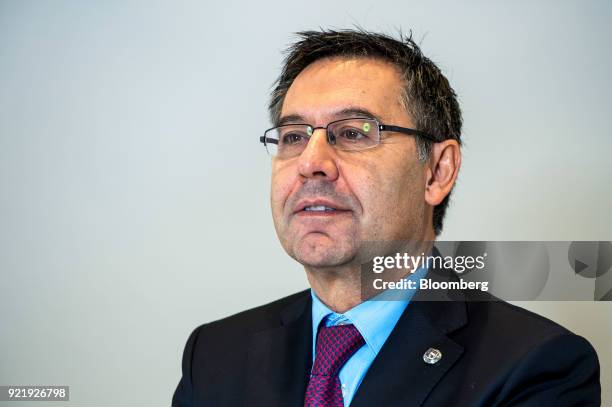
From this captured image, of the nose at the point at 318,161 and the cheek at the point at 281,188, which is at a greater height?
the nose at the point at 318,161

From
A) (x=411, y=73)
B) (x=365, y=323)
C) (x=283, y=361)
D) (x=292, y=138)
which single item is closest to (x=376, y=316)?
(x=365, y=323)

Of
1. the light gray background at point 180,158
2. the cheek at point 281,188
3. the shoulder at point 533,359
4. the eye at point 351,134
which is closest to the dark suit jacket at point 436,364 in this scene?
the shoulder at point 533,359

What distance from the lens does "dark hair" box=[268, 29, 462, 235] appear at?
85.2 inches

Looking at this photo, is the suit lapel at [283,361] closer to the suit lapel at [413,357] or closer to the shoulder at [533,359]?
the suit lapel at [413,357]

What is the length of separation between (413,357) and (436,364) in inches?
2.4

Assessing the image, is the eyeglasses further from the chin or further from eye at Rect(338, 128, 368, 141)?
the chin

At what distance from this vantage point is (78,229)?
3271 mm

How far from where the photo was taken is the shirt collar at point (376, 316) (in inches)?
77.5

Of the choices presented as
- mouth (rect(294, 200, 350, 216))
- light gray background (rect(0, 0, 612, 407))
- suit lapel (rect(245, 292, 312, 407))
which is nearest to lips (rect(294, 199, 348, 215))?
mouth (rect(294, 200, 350, 216))

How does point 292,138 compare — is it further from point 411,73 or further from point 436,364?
point 436,364

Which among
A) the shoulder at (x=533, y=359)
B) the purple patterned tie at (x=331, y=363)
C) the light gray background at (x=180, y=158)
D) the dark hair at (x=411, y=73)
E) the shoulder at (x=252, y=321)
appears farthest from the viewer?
the light gray background at (x=180, y=158)

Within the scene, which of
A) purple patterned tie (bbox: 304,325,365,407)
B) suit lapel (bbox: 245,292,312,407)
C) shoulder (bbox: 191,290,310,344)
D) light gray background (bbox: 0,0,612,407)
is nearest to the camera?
purple patterned tie (bbox: 304,325,365,407)

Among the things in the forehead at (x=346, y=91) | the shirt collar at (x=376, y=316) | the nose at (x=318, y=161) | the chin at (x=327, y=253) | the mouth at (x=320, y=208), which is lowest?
the shirt collar at (x=376, y=316)

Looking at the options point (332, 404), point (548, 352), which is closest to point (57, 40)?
point (332, 404)
